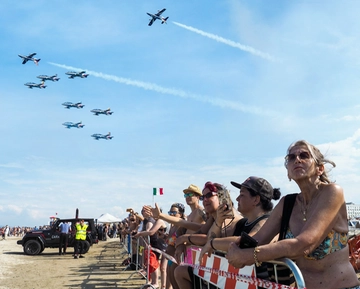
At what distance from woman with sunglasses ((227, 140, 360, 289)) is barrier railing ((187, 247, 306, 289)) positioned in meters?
0.13

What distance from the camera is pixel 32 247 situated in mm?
20516

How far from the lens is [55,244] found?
20.6m

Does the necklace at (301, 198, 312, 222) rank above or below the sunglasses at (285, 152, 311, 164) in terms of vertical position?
below

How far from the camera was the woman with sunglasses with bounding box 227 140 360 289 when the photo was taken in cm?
224

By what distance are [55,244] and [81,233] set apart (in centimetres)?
277

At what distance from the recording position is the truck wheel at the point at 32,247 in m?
20.4

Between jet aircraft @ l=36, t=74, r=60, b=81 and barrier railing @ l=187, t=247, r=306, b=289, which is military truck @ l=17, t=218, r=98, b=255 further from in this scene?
jet aircraft @ l=36, t=74, r=60, b=81

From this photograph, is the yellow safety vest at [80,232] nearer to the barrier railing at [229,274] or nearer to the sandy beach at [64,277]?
the sandy beach at [64,277]

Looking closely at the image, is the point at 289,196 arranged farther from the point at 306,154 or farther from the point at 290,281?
the point at 290,281

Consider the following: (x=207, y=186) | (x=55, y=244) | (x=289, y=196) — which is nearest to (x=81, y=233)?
(x=55, y=244)


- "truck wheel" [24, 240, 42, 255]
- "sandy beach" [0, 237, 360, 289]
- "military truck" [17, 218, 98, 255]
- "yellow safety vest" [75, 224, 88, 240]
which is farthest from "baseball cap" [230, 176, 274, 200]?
"truck wheel" [24, 240, 42, 255]

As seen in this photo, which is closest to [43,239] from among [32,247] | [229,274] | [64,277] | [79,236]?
[32,247]

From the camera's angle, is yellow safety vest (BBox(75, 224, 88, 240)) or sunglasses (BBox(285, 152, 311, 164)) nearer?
sunglasses (BBox(285, 152, 311, 164))

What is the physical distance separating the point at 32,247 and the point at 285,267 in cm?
2033
